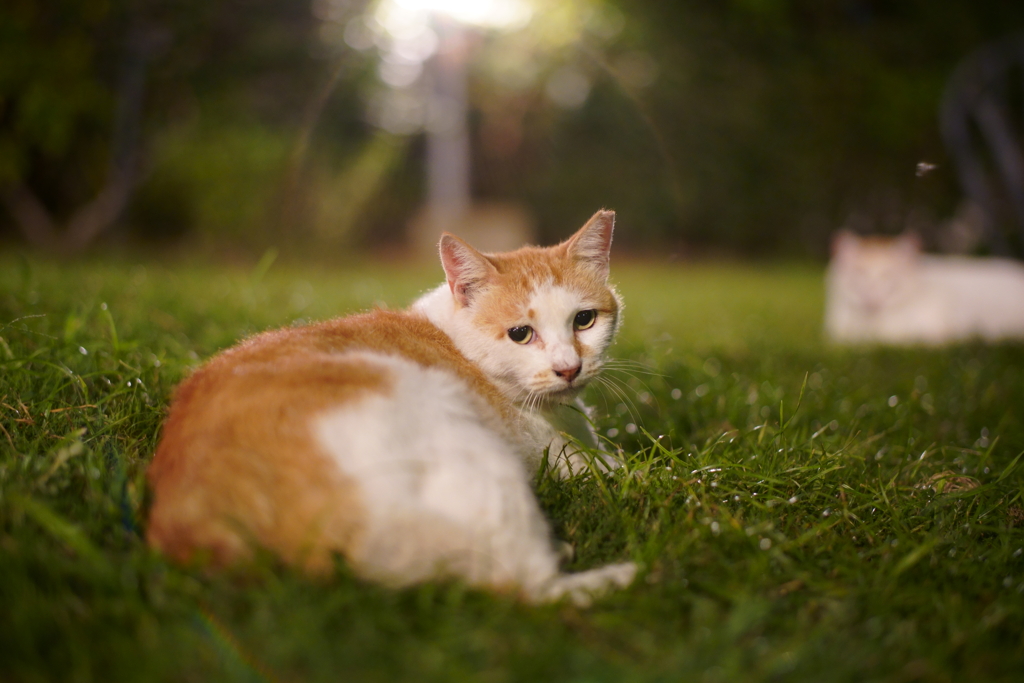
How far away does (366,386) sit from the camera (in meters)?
1.39

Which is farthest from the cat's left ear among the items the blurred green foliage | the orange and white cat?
the blurred green foliage

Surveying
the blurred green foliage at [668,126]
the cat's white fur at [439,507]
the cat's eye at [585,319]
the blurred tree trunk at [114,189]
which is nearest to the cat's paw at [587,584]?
the cat's white fur at [439,507]

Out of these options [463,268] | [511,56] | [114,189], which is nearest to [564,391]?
[463,268]

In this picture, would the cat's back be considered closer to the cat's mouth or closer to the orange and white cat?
the cat's mouth

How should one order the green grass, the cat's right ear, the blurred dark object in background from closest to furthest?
the green grass
the cat's right ear
the blurred dark object in background

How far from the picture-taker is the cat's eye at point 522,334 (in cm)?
202

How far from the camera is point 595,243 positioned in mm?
2285

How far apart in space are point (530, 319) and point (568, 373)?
A: 0.22 meters

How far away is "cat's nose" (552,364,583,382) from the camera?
193 centimetres

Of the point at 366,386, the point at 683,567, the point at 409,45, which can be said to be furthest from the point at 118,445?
the point at 409,45

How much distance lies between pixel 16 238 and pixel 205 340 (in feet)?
25.7

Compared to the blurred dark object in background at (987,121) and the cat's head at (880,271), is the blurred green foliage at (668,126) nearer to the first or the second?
the blurred dark object in background at (987,121)

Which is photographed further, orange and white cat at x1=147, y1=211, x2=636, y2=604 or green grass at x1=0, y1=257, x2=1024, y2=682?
orange and white cat at x1=147, y1=211, x2=636, y2=604

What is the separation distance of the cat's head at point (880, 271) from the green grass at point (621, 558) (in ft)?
10.5
